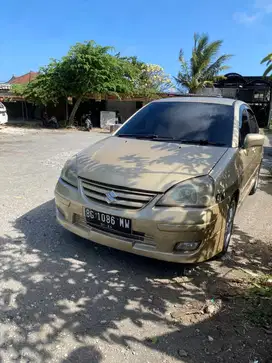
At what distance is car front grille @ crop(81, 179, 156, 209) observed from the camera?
9.43 ft

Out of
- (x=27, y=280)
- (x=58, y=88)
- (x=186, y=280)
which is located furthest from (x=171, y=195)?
(x=58, y=88)

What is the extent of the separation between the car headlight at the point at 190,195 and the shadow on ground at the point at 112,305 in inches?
31.5

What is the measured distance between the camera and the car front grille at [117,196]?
9.43 feet

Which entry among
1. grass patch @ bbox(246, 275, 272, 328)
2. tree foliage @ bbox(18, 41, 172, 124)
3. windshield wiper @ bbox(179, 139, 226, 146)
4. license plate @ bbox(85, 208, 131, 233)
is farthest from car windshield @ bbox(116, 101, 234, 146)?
tree foliage @ bbox(18, 41, 172, 124)

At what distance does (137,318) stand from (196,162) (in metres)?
1.56

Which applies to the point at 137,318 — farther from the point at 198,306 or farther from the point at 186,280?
the point at 186,280

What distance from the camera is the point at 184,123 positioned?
13.2 ft

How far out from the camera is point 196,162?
320 centimetres

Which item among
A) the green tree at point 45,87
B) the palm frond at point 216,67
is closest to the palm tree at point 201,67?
the palm frond at point 216,67

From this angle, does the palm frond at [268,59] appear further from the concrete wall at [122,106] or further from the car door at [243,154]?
the concrete wall at [122,106]

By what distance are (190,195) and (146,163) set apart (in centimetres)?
59

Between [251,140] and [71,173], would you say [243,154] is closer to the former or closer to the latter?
[251,140]

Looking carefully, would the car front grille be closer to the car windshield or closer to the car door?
the car windshield

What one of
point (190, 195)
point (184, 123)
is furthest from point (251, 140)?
point (190, 195)
